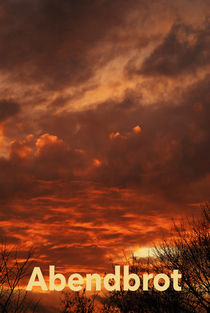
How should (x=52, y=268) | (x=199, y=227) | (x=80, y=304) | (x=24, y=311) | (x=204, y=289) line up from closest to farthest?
(x=24, y=311) < (x=52, y=268) < (x=204, y=289) < (x=199, y=227) < (x=80, y=304)

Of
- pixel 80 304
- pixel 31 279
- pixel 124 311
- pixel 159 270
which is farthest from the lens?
pixel 80 304

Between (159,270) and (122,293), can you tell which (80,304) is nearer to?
(122,293)

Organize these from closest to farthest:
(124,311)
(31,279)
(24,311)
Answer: (24,311) → (31,279) → (124,311)

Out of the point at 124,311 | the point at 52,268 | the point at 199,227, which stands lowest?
the point at 124,311

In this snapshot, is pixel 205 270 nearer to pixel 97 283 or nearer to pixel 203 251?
pixel 203 251

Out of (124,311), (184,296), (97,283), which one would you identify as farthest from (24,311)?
(124,311)

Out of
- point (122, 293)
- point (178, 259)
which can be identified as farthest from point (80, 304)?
point (178, 259)

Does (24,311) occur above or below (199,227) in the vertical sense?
below

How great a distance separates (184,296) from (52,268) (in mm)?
9646

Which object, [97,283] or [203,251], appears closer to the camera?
[97,283]

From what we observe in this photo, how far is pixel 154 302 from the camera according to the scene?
28.7 metres

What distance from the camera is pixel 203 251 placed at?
86.9 ft

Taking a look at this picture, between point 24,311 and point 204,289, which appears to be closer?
point 24,311

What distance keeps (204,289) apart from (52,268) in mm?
10109
